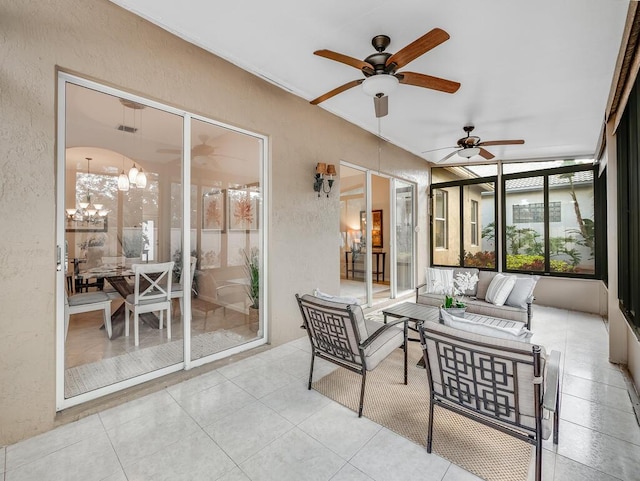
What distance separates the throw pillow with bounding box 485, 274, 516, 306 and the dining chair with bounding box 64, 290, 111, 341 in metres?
4.59

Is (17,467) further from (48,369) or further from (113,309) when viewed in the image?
(113,309)

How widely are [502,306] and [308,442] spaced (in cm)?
331

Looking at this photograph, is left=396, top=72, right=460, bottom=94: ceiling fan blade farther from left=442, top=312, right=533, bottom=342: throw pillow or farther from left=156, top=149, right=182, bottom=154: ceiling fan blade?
left=156, top=149, right=182, bottom=154: ceiling fan blade

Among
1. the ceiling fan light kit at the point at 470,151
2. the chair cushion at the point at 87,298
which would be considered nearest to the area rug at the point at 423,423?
the chair cushion at the point at 87,298

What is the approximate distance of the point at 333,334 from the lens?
7.91 ft

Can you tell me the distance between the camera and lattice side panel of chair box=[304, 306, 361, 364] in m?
2.29

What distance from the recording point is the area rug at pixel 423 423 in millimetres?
1785

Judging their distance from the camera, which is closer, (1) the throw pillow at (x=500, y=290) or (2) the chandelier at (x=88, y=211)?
(2) the chandelier at (x=88, y=211)

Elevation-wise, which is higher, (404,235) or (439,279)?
(404,235)

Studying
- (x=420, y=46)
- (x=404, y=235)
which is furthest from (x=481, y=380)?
(x=404, y=235)

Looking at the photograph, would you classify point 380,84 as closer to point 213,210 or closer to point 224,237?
point 213,210

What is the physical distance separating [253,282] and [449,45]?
10.4 ft

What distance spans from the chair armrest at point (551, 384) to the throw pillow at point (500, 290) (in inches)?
79.8

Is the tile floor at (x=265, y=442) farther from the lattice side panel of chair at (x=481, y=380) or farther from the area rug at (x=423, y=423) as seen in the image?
the lattice side panel of chair at (x=481, y=380)
